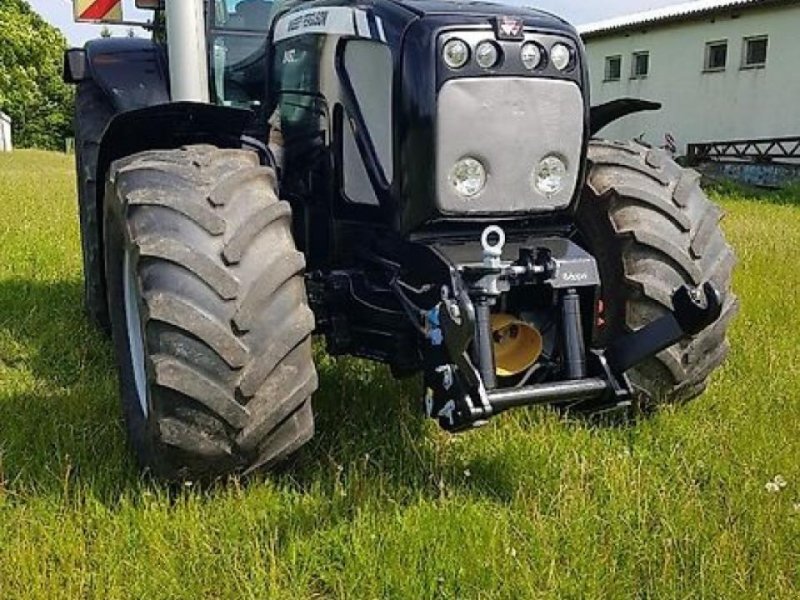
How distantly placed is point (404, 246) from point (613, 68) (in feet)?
87.0

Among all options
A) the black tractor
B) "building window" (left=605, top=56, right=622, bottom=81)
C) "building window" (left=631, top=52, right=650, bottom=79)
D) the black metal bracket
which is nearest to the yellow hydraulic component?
the black tractor

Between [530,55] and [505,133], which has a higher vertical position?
[530,55]

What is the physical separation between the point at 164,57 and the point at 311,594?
329cm

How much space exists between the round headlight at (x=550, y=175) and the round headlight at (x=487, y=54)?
1.12 ft

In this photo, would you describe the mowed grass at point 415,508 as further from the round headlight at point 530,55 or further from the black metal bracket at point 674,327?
the round headlight at point 530,55

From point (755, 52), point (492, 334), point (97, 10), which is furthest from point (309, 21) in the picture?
point (755, 52)

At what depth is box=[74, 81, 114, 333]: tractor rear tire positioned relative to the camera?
4527 millimetres

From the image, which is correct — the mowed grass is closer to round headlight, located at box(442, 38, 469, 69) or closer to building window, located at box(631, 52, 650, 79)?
round headlight, located at box(442, 38, 469, 69)

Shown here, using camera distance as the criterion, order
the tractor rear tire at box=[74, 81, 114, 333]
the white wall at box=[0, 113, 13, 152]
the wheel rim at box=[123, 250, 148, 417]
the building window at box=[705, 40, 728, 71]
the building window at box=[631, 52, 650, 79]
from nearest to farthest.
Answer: the wheel rim at box=[123, 250, 148, 417] < the tractor rear tire at box=[74, 81, 114, 333] < the building window at box=[705, 40, 728, 71] < the building window at box=[631, 52, 650, 79] < the white wall at box=[0, 113, 13, 152]

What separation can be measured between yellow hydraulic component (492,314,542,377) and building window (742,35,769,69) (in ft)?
70.5

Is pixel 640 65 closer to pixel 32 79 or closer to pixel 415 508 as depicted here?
pixel 415 508

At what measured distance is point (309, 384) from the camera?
9.05 feet

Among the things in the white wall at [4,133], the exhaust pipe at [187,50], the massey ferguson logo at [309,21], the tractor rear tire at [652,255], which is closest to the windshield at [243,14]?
the exhaust pipe at [187,50]

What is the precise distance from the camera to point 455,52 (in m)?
2.69
